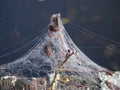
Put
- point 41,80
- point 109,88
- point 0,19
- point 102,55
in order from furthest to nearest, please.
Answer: point 0,19, point 102,55, point 109,88, point 41,80

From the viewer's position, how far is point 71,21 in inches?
298

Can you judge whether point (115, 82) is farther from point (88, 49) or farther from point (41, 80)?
point (88, 49)

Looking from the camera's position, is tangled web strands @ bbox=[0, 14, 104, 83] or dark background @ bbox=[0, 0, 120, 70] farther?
dark background @ bbox=[0, 0, 120, 70]

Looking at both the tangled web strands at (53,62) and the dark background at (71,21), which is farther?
the dark background at (71,21)

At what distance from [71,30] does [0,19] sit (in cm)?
185

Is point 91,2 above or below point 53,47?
above

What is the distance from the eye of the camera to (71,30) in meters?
7.45

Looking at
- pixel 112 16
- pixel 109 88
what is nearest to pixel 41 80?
pixel 109 88

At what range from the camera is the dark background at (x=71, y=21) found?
7301 millimetres

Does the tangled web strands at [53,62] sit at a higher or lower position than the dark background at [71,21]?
lower

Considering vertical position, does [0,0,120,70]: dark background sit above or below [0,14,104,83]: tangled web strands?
above

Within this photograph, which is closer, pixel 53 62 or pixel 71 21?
pixel 53 62

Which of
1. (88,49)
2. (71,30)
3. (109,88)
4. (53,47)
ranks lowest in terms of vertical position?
(109,88)

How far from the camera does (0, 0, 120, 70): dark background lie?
730cm
